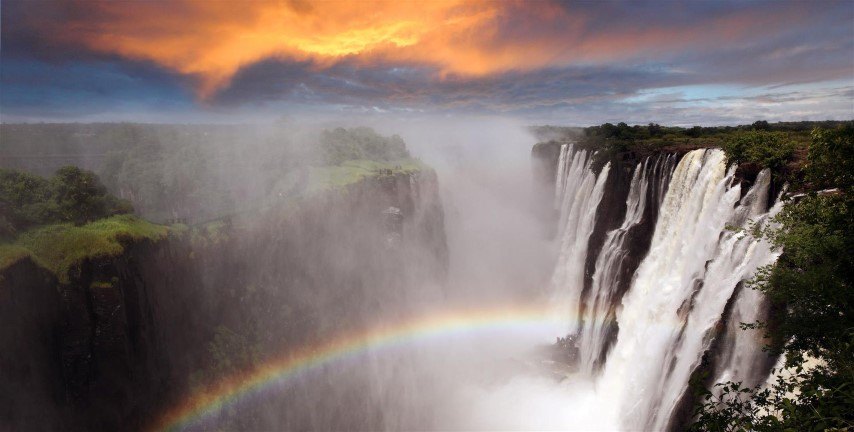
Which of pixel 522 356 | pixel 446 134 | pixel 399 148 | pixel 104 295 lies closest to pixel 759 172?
pixel 522 356

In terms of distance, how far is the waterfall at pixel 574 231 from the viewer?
34.1m

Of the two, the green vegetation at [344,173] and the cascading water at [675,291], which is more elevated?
the green vegetation at [344,173]

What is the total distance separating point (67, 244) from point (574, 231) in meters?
36.1

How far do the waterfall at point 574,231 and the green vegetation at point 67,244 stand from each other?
31066 millimetres

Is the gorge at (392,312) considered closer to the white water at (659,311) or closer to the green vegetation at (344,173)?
the white water at (659,311)

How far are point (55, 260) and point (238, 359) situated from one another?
11243 millimetres

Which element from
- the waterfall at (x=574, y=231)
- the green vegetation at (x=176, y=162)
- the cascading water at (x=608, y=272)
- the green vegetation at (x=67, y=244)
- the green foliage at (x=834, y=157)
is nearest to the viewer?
the green foliage at (x=834, y=157)

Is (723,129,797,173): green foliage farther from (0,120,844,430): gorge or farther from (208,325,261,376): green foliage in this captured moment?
(208,325,261,376): green foliage

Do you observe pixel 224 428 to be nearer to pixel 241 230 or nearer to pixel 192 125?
pixel 241 230

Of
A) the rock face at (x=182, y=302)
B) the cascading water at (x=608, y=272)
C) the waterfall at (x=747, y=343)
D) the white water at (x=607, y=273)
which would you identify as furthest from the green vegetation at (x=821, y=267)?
the rock face at (x=182, y=302)

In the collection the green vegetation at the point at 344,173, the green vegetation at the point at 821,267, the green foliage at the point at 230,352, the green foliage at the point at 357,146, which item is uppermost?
the green foliage at the point at 357,146

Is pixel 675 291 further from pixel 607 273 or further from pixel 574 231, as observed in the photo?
pixel 574 231

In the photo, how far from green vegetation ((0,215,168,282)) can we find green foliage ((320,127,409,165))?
2392 cm

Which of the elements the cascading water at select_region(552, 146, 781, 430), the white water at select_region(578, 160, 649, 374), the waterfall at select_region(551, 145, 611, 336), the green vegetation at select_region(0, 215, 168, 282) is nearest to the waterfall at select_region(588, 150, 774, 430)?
Answer: the cascading water at select_region(552, 146, 781, 430)
